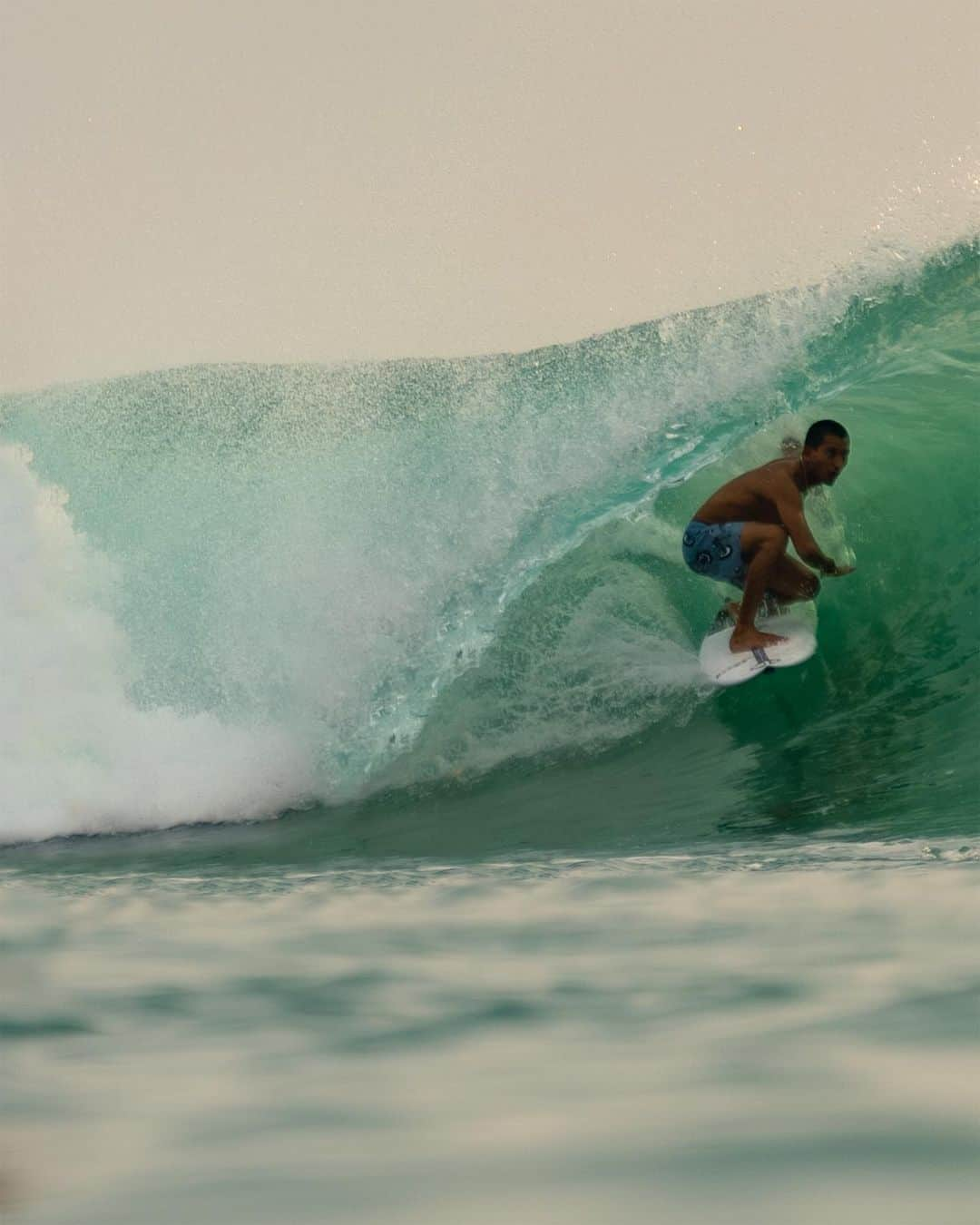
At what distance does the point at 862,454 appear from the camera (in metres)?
6.39

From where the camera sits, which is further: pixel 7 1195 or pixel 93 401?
pixel 93 401

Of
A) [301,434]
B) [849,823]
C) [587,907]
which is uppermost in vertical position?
[301,434]

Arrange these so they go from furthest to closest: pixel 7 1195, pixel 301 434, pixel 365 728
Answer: pixel 301 434 → pixel 365 728 → pixel 7 1195

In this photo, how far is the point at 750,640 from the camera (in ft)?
16.4

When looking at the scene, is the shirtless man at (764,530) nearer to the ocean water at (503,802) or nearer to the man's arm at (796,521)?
the man's arm at (796,521)

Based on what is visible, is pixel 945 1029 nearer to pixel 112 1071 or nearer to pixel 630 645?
pixel 112 1071

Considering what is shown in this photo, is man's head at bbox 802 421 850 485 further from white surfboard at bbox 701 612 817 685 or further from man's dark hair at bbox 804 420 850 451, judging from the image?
white surfboard at bbox 701 612 817 685

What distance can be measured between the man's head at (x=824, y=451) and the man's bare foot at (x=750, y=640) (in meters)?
0.54

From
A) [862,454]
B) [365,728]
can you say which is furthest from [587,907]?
[862,454]

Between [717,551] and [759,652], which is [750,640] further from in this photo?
[717,551]

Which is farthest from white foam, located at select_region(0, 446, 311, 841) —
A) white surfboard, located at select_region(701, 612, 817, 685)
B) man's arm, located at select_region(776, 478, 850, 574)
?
man's arm, located at select_region(776, 478, 850, 574)

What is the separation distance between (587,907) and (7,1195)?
1.49 m

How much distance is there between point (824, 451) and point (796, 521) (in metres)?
0.25

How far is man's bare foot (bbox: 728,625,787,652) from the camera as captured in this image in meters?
4.99
